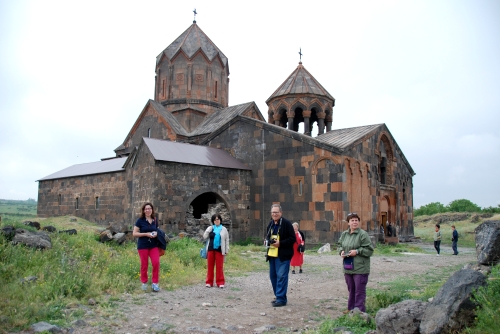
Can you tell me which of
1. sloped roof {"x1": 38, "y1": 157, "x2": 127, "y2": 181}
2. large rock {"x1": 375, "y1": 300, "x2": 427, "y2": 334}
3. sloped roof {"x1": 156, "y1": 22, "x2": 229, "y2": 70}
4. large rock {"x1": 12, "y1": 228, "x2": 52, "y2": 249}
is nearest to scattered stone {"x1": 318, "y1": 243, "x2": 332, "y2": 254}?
large rock {"x1": 12, "y1": 228, "x2": 52, "y2": 249}

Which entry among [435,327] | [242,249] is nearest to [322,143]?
[242,249]

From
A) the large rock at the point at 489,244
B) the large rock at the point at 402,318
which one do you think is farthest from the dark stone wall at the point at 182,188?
the large rock at the point at 402,318

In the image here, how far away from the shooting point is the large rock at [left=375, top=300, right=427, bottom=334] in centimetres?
332

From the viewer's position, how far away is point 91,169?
1828 centimetres

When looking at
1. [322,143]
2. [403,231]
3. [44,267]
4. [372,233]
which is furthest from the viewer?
[403,231]

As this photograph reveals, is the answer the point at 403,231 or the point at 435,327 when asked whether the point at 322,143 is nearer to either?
the point at 403,231

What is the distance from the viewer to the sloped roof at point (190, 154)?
12.6 metres

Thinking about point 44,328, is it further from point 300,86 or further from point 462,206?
point 462,206

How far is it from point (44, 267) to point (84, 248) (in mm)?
1819

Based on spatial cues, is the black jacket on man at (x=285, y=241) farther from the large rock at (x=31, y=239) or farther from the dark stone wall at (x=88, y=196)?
the dark stone wall at (x=88, y=196)

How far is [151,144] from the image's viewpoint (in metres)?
13.0

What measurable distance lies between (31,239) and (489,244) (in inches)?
255

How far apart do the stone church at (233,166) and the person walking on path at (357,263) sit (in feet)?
26.2

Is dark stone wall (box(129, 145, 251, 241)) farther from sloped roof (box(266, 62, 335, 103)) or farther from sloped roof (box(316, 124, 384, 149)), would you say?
sloped roof (box(266, 62, 335, 103))
